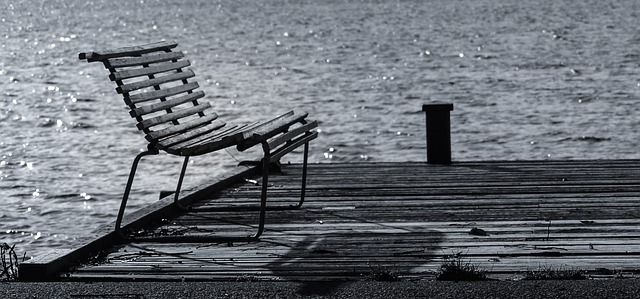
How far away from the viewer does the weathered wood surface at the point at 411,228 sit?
5812mm

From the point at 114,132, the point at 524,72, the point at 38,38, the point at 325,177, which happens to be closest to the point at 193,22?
the point at 38,38

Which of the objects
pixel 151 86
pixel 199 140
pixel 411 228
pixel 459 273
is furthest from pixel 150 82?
pixel 459 273

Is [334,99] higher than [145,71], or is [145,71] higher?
[145,71]

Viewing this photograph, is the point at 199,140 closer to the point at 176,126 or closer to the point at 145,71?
the point at 176,126

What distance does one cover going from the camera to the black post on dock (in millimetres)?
9992

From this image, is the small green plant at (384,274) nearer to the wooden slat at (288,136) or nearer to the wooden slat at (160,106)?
the wooden slat at (288,136)

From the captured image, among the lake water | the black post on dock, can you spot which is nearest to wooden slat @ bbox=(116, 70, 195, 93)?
the black post on dock

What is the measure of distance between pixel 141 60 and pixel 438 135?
3354 millimetres

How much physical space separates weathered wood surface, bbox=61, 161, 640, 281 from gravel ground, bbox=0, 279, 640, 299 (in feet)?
0.60

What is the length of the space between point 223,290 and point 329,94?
28339 mm

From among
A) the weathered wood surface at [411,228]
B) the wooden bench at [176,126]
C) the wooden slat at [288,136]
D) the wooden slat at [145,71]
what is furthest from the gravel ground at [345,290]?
the wooden slat at [145,71]

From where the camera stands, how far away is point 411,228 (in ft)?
22.4

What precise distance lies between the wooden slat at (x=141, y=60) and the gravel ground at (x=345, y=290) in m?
1.69

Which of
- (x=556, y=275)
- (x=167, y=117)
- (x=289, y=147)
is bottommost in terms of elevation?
(x=556, y=275)
